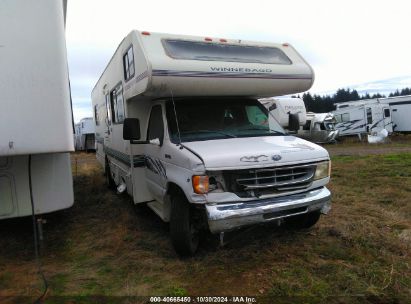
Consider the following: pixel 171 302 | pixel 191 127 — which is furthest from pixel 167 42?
pixel 171 302

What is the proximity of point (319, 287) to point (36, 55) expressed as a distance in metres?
3.77

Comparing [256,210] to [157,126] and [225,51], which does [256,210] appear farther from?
[225,51]

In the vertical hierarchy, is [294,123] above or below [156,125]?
below

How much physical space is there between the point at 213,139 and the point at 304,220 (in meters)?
1.78

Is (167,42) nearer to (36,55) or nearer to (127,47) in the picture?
(127,47)

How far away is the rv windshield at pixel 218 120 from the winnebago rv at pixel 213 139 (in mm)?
15

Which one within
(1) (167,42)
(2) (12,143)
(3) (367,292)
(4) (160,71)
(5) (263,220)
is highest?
(1) (167,42)

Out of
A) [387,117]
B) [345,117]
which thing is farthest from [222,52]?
[345,117]

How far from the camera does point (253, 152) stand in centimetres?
465

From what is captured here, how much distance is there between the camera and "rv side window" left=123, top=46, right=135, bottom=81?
5977 millimetres

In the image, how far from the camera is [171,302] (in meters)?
3.93

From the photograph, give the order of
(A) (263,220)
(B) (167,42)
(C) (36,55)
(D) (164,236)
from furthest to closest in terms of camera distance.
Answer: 1. (D) (164,236)
2. (B) (167,42)
3. (A) (263,220)
4. (C) (36,55)

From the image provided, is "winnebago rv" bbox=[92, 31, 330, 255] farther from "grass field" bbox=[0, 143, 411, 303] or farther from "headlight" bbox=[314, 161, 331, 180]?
"grass field" bbox=[0, 143, 411, 303]

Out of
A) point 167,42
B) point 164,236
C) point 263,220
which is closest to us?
point 263,220
